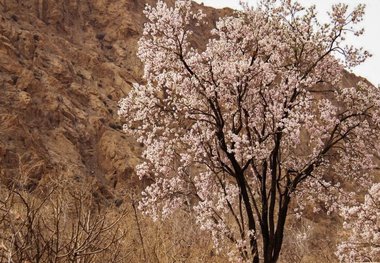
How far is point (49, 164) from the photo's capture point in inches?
1388

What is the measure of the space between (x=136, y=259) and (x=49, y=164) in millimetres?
25549

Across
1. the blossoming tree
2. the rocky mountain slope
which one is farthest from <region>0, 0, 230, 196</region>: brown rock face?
the blossoming tree

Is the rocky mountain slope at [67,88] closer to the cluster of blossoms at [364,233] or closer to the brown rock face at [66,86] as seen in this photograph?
the brown rock face at [66,86]

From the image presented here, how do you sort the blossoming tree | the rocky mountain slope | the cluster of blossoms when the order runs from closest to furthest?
the blossoming tree < the cluster of blossoms < the rocky mountain slope

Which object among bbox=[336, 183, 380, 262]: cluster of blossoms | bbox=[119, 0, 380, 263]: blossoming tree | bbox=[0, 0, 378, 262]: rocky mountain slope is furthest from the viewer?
bbox=[0, 0, 378, 262]: rocky mountain slope

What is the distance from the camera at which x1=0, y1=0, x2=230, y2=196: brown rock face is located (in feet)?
119

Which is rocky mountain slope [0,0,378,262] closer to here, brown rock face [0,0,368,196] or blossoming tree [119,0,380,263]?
brown rock face [0,0,368,196]

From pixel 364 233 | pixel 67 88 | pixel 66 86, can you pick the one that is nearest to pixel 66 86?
pixel 66 86

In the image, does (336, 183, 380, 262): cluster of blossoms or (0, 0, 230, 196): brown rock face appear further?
(0, 0, 230, 196): brown rock face

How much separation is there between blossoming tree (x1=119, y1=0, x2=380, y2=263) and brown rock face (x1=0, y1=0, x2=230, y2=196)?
19.0m

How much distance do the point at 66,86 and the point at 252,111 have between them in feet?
128

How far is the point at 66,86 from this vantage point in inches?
1848

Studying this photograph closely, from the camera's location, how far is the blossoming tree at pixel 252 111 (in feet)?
32.5

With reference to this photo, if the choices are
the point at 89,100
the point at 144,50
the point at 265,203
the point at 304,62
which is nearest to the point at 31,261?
the point at 265,203
